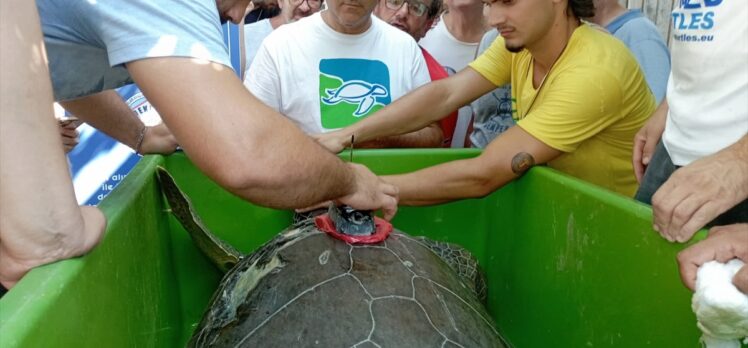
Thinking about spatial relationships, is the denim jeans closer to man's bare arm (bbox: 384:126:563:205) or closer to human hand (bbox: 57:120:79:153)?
man's bare arm (bbox: 384:126:563:205)

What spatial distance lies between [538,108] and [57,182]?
1234 millimetres

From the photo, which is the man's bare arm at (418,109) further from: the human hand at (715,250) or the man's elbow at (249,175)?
the human hand at (715,250)

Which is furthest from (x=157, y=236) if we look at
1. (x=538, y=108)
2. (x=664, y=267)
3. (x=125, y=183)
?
(x=664, y=267)

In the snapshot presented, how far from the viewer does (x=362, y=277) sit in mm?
1178

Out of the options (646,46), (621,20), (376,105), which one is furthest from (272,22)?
(646,46)

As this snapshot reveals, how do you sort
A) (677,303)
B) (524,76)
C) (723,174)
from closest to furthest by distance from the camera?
(723,174) → (677,303) → (524,76)

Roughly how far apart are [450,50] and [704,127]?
1.55m

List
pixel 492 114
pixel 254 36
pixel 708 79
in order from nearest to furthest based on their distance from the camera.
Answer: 1. pixel 708 79
2. pixel 492 114
3. pixel 254 36

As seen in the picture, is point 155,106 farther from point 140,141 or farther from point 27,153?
point 140,141

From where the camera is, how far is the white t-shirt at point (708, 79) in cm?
118

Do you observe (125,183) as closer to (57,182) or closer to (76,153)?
(57,182)

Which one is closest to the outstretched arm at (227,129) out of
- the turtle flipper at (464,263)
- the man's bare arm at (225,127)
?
the man's bare arm at (225,127)

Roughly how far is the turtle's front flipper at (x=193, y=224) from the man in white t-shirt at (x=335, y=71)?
1.88 ft

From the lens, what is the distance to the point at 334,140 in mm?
1903
